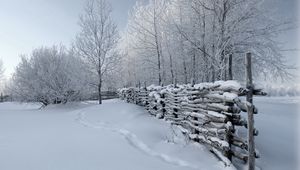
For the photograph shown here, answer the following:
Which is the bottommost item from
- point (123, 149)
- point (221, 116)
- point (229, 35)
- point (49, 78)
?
point (123, 149)

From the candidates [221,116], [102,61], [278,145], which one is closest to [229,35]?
Result: [278,145]

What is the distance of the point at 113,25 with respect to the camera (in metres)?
19.7

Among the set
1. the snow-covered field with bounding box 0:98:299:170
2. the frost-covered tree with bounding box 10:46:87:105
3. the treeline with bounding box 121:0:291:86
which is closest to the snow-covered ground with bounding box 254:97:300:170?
the snow-covered field with bounding box 0:98:299:170

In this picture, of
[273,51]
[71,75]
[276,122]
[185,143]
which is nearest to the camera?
[185,143]

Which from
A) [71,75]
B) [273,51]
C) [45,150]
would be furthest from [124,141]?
[71,75]

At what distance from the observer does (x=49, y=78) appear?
58.1 ft

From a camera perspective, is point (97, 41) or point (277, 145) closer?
point (277, 145)

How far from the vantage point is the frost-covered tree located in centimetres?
1775

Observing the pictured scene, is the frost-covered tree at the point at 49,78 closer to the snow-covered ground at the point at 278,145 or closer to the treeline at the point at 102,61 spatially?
the treeline at the point at 102,61

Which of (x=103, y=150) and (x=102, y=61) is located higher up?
(x=102, y=61)

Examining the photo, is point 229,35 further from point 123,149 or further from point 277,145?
point 123,149

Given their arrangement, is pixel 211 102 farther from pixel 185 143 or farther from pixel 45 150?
pixel 45 150

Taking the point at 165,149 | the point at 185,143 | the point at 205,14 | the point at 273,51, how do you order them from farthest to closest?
the point at 205,14
the point at 273,51
the point at 185,143
the point at 165,149

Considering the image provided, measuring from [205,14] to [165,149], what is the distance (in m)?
7.56
